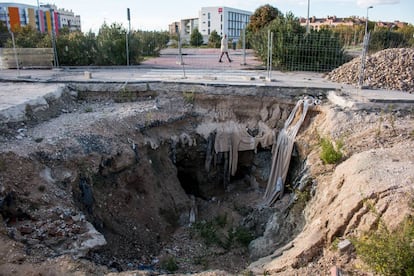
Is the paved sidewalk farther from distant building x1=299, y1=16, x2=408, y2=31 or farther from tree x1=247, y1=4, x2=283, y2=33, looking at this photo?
tree x1=247, y1=4, x2=283, y2=33

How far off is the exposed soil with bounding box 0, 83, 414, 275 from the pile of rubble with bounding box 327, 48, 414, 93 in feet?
9.41

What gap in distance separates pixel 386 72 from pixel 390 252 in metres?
9.66

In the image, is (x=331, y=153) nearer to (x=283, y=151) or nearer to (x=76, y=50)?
(x=283, y=151)

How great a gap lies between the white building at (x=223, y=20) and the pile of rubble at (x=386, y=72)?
57511mm

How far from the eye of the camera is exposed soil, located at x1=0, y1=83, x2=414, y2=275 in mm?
5555

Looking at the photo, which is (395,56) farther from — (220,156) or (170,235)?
(170,235)

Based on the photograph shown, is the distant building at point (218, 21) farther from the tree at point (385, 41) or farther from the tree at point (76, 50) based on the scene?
the tree at point (76, 50)

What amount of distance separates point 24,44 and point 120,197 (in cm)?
1400

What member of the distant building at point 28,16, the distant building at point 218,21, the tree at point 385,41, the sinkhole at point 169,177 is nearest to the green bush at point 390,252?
the sinkhole at point 169,177

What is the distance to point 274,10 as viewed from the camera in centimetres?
2825

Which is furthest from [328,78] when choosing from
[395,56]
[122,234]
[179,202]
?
[122,234]

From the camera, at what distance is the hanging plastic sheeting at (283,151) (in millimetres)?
9609

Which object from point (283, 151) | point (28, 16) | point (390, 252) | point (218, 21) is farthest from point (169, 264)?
point (28, 16)

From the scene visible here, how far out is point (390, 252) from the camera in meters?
4.09
